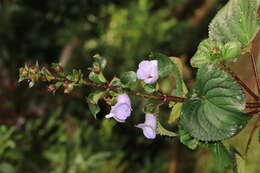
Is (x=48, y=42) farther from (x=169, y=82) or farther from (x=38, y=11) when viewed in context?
(x=169, y=82)

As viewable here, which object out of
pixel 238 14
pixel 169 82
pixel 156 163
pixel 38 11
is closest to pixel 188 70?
pixel 169 82

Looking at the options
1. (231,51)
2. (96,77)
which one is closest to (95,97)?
(96,77)

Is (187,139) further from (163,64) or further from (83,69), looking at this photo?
(83,69)

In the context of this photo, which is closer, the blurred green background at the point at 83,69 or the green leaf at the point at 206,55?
the green leaf at the point at 206,55

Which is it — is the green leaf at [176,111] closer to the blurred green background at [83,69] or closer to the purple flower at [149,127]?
the purple flower at [149,127]

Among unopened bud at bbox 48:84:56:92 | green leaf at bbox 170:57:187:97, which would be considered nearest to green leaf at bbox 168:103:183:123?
green leaf at bbox 170:57:187:97

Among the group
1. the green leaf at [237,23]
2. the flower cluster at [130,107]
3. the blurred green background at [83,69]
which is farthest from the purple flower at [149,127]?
the blurred green background at [83,69]

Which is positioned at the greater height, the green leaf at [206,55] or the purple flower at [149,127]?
the green leaf at [206,55]
